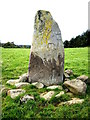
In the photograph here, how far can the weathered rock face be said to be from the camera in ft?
28.9

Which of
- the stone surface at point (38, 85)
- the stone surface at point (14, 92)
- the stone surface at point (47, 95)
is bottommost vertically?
Result: the stone surface at point (47, 95)

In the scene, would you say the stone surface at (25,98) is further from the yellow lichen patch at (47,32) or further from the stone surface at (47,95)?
the yellow lichen patch at (47,32)

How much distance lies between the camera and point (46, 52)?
8.84 meters

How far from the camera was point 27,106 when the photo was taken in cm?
664

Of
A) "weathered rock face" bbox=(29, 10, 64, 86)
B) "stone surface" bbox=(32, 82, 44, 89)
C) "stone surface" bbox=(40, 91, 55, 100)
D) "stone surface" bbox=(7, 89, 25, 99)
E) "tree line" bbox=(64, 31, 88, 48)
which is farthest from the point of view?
"tree line" bbox=(64, 31, 88, 48)

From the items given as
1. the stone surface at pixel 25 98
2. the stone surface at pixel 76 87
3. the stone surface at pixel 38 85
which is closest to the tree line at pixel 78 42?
the stone surface at pixel 38 85

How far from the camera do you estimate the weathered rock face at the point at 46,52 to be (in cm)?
881

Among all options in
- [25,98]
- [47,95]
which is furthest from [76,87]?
[25,98]

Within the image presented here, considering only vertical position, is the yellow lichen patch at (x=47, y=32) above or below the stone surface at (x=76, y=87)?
above

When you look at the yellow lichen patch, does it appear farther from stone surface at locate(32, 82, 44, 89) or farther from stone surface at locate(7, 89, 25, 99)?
stone surface at locate(7, 89, 25, 99)

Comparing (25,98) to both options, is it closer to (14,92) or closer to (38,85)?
(14,92)

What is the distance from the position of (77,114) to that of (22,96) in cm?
219

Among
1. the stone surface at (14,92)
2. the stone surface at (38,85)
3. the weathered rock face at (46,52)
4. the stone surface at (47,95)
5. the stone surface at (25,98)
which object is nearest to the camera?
the stone surface at (25,98)

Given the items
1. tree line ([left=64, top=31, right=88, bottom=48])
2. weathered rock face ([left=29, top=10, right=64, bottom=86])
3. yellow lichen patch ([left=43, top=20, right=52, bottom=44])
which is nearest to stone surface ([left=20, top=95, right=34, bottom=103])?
weathered rock face ([left=29, top=10, right=64, bottom=86])
